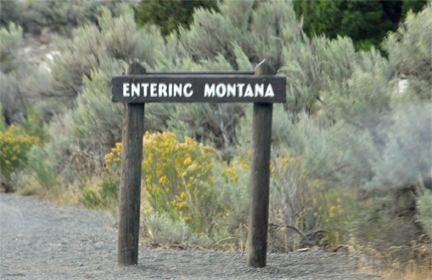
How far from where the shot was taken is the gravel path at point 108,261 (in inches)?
264

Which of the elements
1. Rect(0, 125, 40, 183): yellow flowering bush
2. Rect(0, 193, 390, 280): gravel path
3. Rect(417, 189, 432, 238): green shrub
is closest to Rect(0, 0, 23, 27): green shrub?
Rect(0, 125, 40, 183): yellow flowering bush

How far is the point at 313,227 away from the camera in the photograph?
8258mm

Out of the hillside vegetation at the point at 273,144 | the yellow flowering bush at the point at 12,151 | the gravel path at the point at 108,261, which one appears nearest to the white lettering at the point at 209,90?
the hillside vegetation at the point at 273,144

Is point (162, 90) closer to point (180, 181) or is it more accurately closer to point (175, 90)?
point (175, 90)

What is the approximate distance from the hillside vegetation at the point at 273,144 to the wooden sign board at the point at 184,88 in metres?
1.11

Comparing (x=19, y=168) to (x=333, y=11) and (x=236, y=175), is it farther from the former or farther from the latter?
(x=333, y=11)

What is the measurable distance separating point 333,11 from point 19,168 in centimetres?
963

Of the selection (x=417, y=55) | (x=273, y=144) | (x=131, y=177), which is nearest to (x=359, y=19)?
(x=273, y=144)

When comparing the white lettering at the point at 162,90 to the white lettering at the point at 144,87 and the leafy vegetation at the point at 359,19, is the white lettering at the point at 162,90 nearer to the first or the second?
the white lettering at the point at 144,87

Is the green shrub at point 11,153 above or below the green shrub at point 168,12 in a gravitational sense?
below

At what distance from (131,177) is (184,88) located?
3.26 feet

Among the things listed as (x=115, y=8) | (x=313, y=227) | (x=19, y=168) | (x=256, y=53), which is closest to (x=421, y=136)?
(x=313, y=227)

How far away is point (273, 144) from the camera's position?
9164 millimetres

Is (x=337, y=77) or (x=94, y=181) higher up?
(x=337, y=77)
